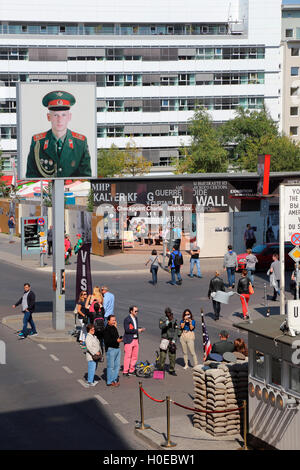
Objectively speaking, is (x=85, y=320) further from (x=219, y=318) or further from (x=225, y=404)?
(x=225, y=404)

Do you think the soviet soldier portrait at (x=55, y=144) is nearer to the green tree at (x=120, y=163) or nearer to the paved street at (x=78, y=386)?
the paved street at (x=78, y=386)

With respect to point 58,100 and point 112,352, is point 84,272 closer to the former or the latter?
point 58,100

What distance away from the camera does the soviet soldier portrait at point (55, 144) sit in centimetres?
2458

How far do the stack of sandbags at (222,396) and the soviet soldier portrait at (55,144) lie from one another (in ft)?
38.9

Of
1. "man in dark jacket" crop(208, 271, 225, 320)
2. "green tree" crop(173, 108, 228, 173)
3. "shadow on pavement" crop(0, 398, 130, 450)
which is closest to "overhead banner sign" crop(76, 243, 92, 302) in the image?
"man in dark jacket" crop(208, 271, 225, 320)

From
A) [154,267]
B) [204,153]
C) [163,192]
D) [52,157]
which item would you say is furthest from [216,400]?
[204,153]

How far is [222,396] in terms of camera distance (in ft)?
46.8

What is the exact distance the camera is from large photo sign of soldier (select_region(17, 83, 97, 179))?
24453mm

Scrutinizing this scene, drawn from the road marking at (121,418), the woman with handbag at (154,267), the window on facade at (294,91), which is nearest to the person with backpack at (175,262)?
the woman with handbag at (154,267)

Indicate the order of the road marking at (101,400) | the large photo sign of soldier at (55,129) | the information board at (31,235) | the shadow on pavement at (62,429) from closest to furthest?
the shadow on pavement at (62,429) < the road marking at (101,400) < the large photo sign of soldier at (55,129) < the information board at (31,235)

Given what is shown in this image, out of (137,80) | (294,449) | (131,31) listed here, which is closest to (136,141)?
(137,80)

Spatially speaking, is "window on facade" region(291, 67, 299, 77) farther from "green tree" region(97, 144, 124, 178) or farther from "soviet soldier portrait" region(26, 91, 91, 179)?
"soviet soldier portrait" region(26, 91, 91, 179)

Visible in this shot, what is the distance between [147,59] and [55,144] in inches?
3063
